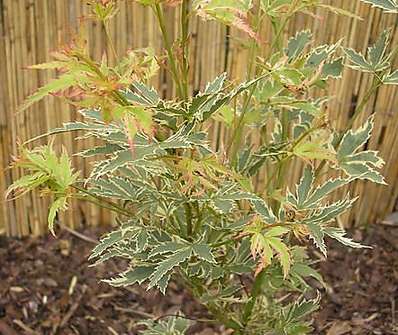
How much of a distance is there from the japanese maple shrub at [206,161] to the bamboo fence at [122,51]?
1.41 ft

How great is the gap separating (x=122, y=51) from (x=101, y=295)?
2.18ft

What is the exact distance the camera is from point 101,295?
2146 mm

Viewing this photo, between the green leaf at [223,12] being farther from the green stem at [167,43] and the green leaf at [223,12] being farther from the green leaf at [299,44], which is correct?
the green leaf at [299,44]

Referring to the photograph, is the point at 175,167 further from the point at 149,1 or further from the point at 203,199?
the point at 149,1

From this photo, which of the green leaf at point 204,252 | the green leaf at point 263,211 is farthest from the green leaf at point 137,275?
the green leaf at point 263,211

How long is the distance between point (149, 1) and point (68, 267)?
1.23 m

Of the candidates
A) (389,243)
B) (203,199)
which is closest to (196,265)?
(203,199)

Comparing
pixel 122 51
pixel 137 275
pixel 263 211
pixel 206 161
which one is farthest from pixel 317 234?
pixel 122 51

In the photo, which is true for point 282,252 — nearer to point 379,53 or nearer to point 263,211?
point 263,211

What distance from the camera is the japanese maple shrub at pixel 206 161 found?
1191 mm

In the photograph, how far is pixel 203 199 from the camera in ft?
4.33

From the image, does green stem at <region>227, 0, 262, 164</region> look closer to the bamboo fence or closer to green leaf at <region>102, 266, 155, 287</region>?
green leaf at <region>102, 266, 155, 287</region>

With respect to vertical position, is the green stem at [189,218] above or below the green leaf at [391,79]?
below

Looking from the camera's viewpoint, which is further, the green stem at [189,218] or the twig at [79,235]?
the twig at [79,235]
